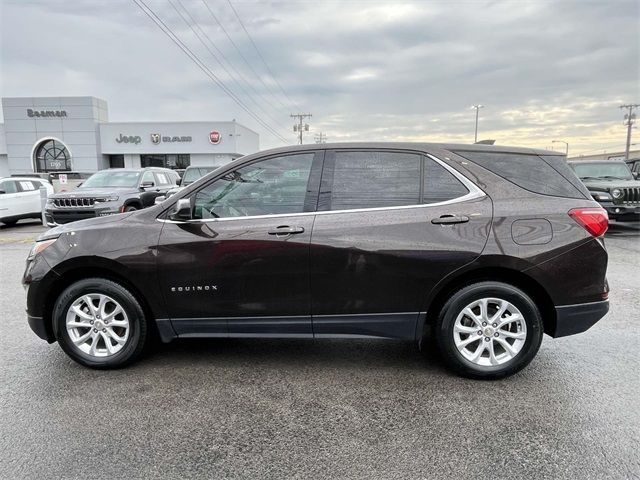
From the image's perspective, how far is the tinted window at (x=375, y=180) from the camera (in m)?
3.52

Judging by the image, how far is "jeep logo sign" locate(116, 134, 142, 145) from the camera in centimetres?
4100

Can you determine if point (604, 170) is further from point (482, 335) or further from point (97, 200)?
point (97, 200)

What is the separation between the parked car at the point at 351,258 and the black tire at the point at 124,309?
11mm

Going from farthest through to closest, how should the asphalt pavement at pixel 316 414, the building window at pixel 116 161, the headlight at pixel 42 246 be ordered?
the building window at pixel 116 161 < the headlight at pixel 42 246 < the asphalt pavement at pixel 316 414

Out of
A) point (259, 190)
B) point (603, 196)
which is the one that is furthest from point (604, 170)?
point (259, 190)

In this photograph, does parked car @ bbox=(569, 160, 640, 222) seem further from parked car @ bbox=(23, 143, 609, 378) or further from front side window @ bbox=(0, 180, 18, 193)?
front side window @ bbox=(0, 180, 18, 193)

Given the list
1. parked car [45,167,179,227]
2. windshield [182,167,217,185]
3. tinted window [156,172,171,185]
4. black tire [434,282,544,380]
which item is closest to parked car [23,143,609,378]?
black tire [434,282,544,380]

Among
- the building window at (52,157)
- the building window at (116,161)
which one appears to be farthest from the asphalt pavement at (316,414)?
the building window at (52,157)

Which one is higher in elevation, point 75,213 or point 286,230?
point 286,230

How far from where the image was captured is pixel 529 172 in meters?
3.58

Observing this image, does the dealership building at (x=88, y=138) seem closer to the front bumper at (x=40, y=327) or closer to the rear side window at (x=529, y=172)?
the front bumper at (x=40, y=327)

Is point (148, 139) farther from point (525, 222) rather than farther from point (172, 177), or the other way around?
point (525, 222)

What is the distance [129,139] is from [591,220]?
4352 cm

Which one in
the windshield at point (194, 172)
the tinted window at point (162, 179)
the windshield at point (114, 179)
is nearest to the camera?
the windshield at point (114, 179)
